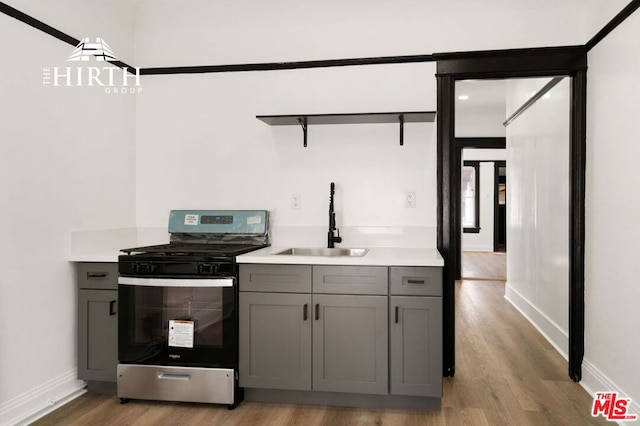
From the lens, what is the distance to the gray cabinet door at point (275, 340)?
2.56 meters

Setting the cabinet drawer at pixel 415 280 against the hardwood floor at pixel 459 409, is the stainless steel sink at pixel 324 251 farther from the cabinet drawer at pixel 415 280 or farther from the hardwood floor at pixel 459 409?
the hardwood floor at pixel 459 409

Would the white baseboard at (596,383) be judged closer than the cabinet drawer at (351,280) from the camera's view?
Yes

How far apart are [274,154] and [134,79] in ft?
3.78

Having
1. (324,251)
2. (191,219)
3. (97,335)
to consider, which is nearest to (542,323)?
(324,251)

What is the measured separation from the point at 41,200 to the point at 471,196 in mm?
9651

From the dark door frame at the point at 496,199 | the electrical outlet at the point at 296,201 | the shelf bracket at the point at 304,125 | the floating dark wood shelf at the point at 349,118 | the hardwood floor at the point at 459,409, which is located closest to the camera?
the hardwood floor at the point at 459,409

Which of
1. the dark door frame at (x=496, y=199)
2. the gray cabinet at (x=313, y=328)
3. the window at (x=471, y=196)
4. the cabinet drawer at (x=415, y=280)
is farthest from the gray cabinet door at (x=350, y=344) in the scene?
the dark door frame at (x=496, y=199)

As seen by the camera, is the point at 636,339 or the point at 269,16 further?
the point at 269,16

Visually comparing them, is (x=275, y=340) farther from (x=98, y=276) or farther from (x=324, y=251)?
(x=98, y=276)

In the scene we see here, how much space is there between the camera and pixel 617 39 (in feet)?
7.96

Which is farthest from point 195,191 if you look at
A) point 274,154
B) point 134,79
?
point 134,79

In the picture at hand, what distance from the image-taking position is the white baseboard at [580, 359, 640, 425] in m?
2.28

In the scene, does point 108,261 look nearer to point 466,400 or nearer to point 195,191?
point 195,191

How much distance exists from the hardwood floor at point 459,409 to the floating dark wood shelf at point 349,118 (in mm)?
1618
